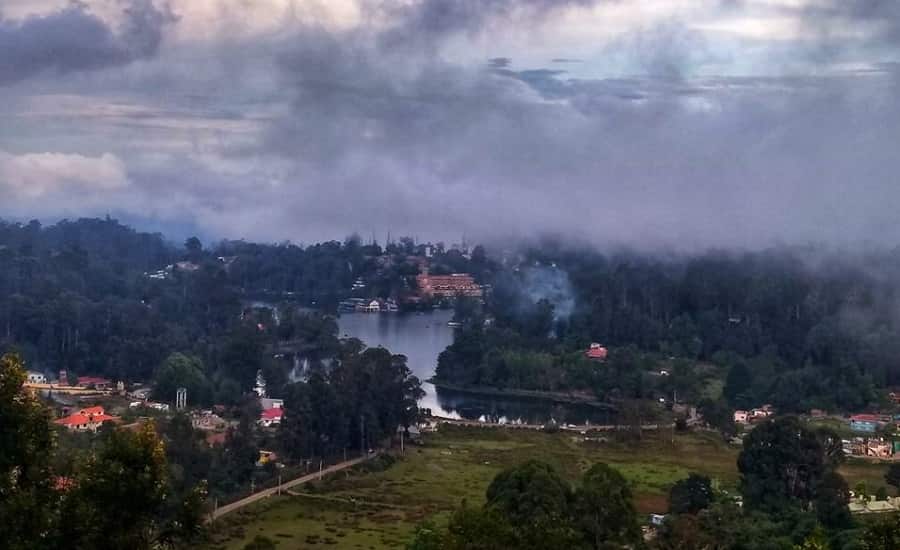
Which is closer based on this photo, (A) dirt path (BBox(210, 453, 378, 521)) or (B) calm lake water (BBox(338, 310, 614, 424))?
(A) dirt path (BBox(210, 453, 378, 521))

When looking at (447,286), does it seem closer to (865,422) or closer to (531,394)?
(531,394)

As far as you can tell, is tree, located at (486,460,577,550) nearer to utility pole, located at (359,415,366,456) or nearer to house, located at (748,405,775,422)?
utility pole, located at (359,415,366,456)

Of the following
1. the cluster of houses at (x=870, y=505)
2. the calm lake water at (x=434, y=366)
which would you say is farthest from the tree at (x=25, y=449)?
the calm lake water at (x=434, y=366)

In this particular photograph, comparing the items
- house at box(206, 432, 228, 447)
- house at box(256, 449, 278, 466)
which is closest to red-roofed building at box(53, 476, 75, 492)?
house at box(206, 432, 228, 447)

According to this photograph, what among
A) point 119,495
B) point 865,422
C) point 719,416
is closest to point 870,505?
point 719,416

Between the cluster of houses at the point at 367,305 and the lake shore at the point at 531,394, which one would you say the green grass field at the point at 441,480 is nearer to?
the lake shore at the point at 531,394

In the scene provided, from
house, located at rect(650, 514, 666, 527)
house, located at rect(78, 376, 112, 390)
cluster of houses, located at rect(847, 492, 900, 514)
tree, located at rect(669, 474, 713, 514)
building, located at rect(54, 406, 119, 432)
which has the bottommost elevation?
house, located at rect(650, 514, 666, 527)

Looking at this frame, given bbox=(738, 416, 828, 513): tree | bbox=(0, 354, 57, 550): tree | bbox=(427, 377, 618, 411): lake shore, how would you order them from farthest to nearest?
bbox=(427, 377, 618, 411): lake shore → bbox=(738, 416, 828, 513): tree → bbox=(0, 354, 57, 550): tree
